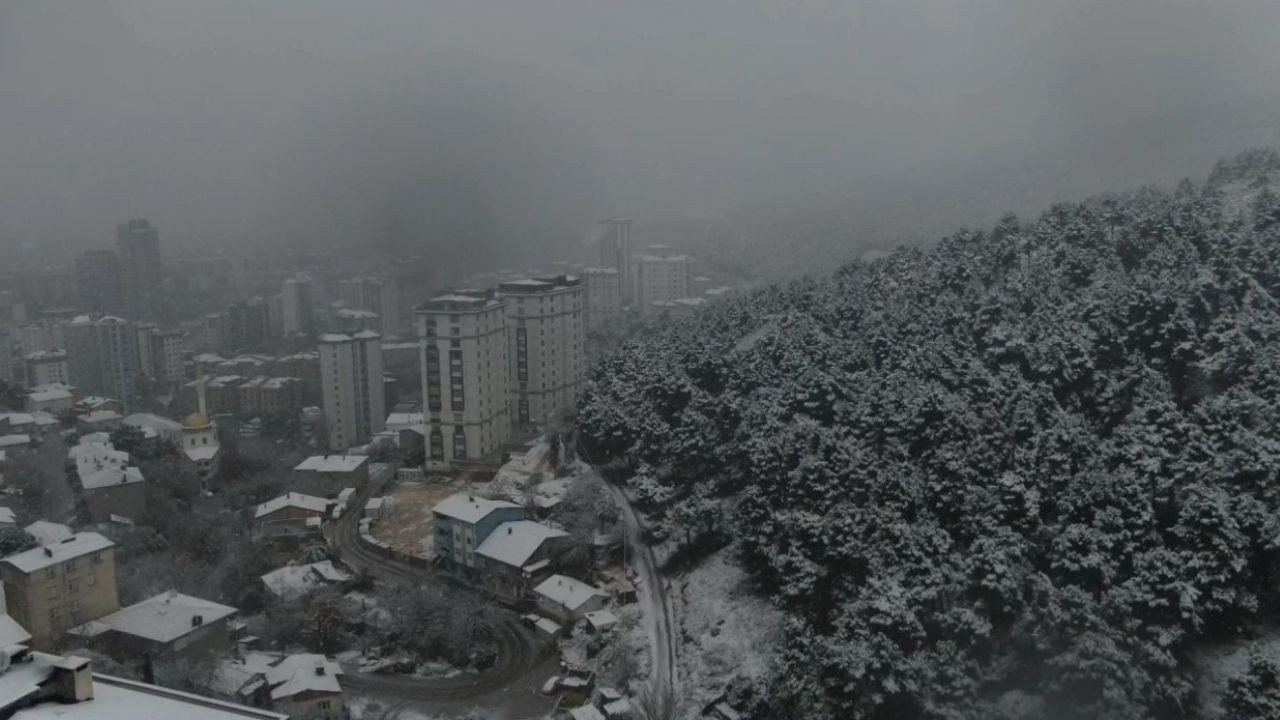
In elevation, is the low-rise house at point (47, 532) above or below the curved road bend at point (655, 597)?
above

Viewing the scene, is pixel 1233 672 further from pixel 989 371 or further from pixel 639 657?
pixel 639 657

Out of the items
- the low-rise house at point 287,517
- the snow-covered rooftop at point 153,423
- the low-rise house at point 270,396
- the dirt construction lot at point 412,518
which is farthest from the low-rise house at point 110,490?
the low-rise house at point 270,396

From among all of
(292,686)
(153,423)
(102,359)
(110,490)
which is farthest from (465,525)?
(102,359)

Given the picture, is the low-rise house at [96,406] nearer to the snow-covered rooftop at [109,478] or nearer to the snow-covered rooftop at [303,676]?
the snow-covered rooftop at [109,478]

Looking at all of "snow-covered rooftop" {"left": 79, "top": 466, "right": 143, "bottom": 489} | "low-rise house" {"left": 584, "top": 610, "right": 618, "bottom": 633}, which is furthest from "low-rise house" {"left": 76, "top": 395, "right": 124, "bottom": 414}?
"low-rise house" {"left": 584, "top": 610, "right": 618, "bottom": 633}

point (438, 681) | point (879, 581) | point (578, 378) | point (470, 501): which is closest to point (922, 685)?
point (879, 581)

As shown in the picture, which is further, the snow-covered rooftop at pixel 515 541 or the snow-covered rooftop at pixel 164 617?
the snow-covered rooftop at pixel 515 541

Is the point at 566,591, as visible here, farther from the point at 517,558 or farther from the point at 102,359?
the point at 102,359
